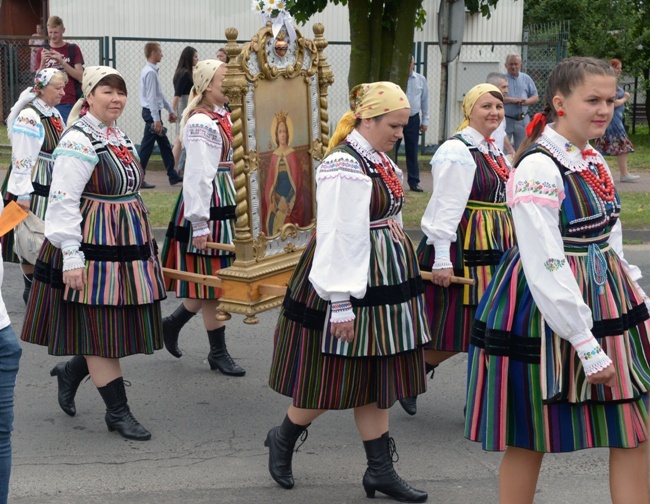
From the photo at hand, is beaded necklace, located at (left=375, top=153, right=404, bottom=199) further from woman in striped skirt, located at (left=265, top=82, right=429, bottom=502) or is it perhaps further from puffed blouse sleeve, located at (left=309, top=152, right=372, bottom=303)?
puffed blouse sleeve, located at (left=309, top=152, right=372, bottom=303)

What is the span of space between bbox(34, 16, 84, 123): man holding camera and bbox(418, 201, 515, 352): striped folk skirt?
7903 mm

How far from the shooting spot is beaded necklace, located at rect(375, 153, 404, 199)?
14.7ft

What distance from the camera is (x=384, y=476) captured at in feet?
14.9

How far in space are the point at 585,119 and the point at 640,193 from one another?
1026 centimetres

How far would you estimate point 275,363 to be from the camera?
182 inches

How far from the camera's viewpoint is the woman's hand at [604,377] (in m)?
3.46

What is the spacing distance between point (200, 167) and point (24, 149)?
195cm

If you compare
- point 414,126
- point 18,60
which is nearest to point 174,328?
point 414,126

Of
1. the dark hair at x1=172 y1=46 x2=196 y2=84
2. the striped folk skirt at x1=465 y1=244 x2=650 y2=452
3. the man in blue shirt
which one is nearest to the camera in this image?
the striped folk skirt at x1=465 y1=244 x2=650 y2=452

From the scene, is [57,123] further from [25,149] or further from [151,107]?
[151,107]

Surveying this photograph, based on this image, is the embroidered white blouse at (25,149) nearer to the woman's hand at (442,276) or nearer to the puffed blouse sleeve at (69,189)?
the puffed blouse sleeve at (69,189)

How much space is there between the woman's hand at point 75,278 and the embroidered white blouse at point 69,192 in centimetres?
2

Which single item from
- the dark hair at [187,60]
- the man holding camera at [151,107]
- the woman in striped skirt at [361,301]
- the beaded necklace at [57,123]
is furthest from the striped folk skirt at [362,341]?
the man holding camera at [151,107]

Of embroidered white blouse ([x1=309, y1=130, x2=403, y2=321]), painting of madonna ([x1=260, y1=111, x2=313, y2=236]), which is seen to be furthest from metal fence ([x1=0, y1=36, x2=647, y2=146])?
embroidered white blouse ([x1=309, y1=130, x2=403, y2=321])
